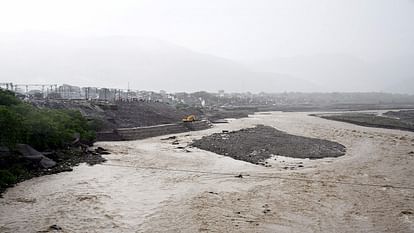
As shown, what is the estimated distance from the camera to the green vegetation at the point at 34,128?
15.8m

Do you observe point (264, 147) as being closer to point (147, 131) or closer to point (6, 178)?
point (147, 131)

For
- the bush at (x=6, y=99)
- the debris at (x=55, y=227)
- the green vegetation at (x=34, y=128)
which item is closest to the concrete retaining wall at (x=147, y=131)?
the green vegetation at (x=34, y=128)

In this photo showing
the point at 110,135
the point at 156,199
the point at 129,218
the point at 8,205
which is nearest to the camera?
the point at 129,218

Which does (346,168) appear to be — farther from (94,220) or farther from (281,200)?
(94,220)

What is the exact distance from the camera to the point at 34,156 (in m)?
16.6

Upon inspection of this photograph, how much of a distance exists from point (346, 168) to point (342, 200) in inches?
247

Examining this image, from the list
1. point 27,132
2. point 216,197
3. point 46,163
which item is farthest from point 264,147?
point 27,132

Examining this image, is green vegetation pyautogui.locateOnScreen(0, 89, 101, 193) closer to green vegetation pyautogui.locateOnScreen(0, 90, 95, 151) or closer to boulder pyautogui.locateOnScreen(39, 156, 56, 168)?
green vegetation pyautogui.locateOnScreen(0, 90, 95, 151)

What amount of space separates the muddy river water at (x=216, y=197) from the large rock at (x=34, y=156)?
1.34m

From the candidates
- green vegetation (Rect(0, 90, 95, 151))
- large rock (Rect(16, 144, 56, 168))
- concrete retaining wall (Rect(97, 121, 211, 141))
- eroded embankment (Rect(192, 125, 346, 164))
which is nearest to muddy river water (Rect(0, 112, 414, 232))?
large rock (Rect(16, 144, 56, 168))

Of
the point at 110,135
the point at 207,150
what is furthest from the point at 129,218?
the point at 110,135

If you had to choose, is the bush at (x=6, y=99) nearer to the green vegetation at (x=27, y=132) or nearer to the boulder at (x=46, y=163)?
the green vegetation at (x=27, y=132)

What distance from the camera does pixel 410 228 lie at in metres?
10.1

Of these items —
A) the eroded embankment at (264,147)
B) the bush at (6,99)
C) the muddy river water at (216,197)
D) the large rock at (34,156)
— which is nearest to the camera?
the muddy river water at (216,197)
